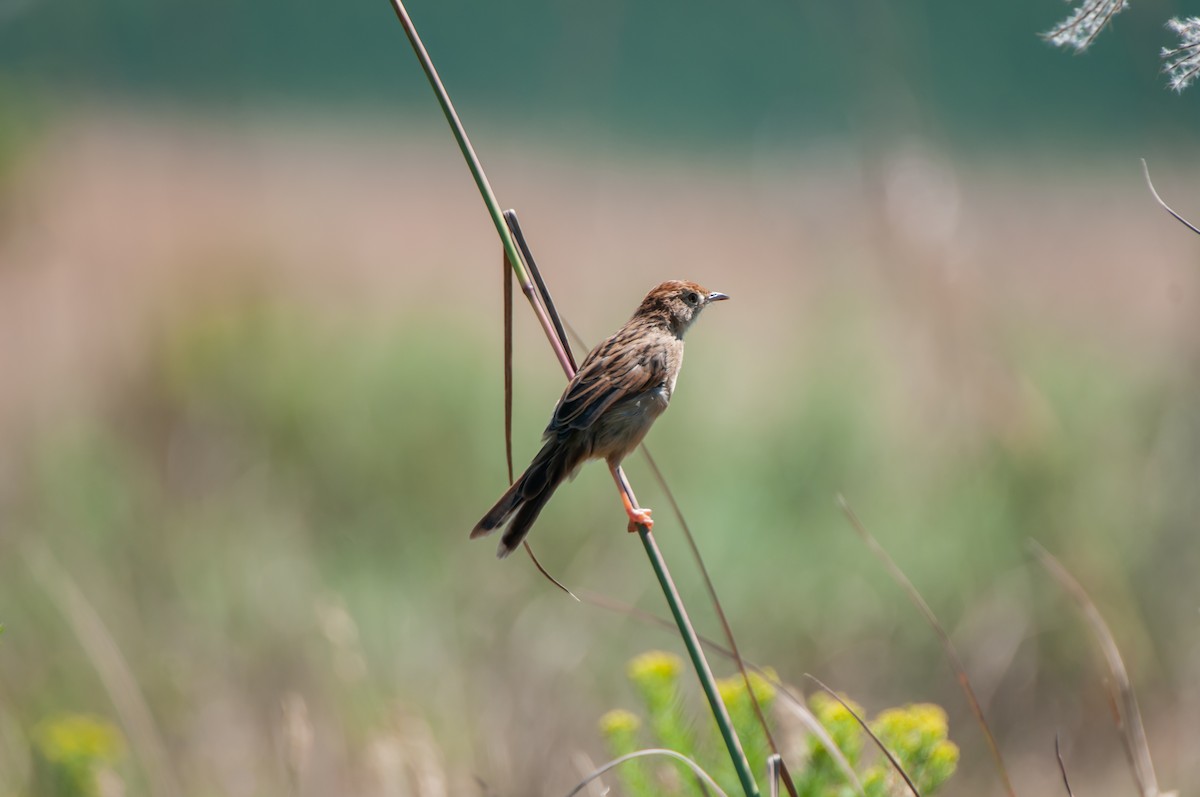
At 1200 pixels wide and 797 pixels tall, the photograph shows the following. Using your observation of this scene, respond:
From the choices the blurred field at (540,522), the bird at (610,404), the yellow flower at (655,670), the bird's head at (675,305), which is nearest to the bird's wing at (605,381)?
the bird at (610,404)

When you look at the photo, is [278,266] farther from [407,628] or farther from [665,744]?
[665,744]

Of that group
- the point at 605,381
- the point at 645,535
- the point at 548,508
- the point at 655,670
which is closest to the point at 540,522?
the point at 548,508

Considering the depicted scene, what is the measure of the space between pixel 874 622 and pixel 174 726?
246cm

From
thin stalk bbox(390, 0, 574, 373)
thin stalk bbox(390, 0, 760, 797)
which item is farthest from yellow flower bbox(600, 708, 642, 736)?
thin stalk bbox(390, 0, 574, 373)

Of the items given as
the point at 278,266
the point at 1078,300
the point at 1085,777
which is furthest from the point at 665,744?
the point at 1078,300

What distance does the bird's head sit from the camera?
2.34 metres

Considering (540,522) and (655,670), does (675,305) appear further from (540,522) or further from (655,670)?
(540,522)

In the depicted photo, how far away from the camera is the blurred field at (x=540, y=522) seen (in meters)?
3.99

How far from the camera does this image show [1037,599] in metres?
4.20

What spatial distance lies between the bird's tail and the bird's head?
0.36m

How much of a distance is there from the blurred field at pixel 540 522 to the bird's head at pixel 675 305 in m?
1.16

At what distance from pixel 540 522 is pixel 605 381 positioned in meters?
2.59

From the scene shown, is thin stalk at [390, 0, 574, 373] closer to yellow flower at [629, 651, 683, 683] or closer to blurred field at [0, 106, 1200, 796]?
yellow flower at [629, 651, 683, 683]

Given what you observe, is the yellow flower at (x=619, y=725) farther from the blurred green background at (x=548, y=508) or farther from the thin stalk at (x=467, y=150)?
the thin stalk at (x=467, y=150)
